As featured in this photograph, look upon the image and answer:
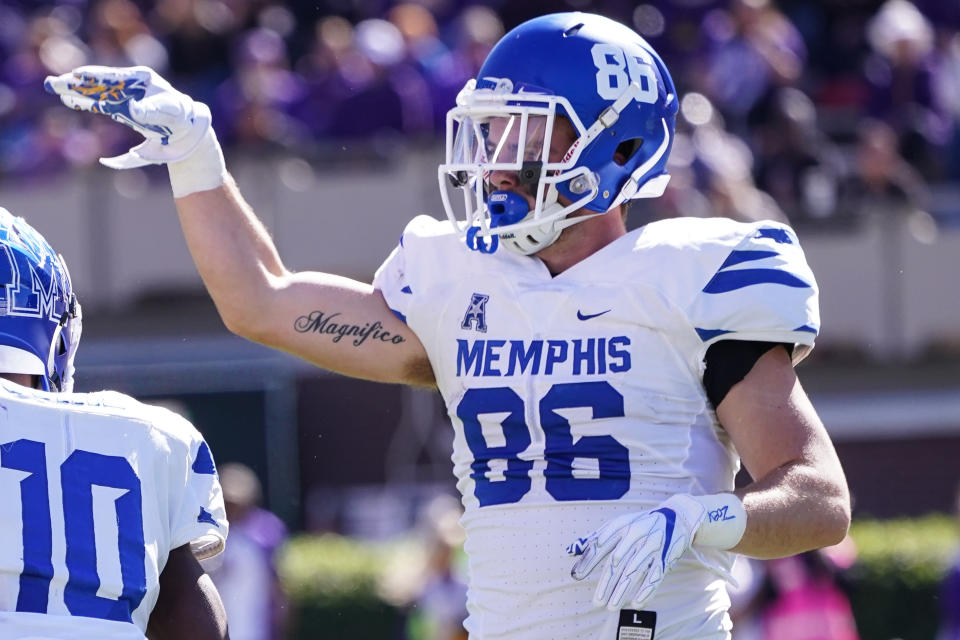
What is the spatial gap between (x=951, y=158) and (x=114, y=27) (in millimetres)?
5221

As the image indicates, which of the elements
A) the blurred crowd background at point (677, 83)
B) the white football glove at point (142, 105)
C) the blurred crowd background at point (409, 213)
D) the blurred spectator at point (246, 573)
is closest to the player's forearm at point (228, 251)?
the white football glove at point (142, 105)

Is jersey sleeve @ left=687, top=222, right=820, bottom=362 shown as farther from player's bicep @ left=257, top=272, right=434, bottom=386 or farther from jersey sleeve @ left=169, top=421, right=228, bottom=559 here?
jersey sleeve @ left=169, top=421, right=228, bottom=559

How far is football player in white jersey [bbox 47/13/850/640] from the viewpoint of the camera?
10.6ft

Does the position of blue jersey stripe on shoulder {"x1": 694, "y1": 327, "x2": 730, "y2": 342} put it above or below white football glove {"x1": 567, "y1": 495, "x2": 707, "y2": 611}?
above

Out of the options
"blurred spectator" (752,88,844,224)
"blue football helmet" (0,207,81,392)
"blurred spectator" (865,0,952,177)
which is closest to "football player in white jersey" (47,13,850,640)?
"blue football helmet" (0,207,81,392)

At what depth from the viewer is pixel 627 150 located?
3.50 meters

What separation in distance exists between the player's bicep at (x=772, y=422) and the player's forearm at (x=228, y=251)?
93 centimetres

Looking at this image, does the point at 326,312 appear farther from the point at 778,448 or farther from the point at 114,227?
the point at 114,227

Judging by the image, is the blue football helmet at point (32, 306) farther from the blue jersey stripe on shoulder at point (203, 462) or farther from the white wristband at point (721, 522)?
the white wristband at point (721, 522)

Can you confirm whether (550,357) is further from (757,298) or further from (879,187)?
(879,187)

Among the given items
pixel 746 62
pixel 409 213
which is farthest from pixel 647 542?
pixel 746 62

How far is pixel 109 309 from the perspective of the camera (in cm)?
1054

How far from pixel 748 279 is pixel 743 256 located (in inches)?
2.6

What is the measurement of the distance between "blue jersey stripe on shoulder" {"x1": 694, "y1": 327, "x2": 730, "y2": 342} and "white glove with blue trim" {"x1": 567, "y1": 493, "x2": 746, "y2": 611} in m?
0.35
